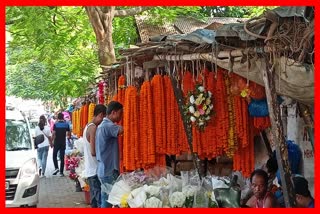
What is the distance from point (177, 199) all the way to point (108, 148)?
59.0 inches

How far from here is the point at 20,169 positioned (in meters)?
7.69

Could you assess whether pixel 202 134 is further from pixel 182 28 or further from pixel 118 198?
pixel 182 28

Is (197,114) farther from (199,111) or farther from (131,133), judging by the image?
(131,133)

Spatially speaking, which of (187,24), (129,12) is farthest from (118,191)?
(187,24)

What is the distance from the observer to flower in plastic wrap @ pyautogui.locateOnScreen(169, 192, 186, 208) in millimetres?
5418

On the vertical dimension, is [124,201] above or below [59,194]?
above

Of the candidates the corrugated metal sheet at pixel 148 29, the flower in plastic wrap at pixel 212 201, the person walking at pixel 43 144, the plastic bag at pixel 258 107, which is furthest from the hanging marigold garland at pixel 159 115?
the person walking at pixel 43 144

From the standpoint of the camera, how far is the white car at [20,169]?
7.61 meters

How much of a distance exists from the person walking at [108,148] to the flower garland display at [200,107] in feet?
3.85

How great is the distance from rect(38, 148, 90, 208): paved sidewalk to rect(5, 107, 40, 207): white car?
1.74 m

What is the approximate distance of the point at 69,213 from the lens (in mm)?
3688

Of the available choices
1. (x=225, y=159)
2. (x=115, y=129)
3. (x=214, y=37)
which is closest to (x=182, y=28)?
(x=225, y=159)

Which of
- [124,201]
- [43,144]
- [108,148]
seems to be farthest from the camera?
[43,144]

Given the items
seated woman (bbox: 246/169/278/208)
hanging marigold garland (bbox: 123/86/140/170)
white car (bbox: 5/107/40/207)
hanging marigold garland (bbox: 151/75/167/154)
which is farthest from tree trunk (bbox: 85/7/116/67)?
seated woman (bbox: 246/169/278/208)
